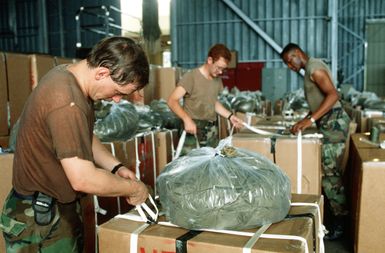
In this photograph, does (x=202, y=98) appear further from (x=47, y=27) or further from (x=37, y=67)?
(x=47, y=27)

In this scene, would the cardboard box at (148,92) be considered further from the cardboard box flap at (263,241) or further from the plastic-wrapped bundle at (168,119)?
the cardboard box flap at (263,241)

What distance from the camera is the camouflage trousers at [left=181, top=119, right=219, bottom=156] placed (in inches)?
142

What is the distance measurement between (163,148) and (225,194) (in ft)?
8.00

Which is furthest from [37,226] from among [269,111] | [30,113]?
[269,111]

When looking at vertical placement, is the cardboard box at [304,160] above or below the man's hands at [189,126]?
below

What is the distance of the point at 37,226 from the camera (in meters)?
1.57

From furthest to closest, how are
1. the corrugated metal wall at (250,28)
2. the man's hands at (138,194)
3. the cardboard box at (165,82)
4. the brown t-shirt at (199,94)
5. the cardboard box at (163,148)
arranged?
the corrugated metal wall at (250,28)
the cardboard box at (165,82)
the cardboard box at (163,148)
the brown t-shirt at (199,94)
the man's hands at (138,194)

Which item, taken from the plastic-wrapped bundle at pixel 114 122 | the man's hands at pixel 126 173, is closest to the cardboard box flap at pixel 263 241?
the man's hands at pixel 126 173

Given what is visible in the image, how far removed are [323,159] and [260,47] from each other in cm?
869

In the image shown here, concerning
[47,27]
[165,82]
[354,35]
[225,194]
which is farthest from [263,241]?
[47,27]

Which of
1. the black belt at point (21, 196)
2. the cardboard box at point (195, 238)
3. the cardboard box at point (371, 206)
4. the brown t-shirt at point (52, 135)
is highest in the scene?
the brown t-shirt at point (52, 135)

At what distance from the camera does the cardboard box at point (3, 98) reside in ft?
10.1

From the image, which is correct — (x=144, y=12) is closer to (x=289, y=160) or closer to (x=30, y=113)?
→ (x=289, y=160)

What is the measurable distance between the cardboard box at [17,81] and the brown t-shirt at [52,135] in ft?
5.95
